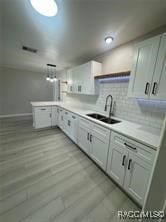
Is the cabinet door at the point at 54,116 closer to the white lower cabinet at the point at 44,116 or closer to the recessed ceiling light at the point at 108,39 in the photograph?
the white lower cabinet at the point at 44,116

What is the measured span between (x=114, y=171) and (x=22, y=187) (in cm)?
148

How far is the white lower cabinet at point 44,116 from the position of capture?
3535mm

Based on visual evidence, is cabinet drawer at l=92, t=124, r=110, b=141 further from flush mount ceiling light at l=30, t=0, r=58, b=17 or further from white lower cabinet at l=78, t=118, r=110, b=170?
flush mount ceiling light at l=30, t=0, r=58, b=17

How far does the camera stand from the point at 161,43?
126 cm

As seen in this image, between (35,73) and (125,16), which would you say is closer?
(125,16)

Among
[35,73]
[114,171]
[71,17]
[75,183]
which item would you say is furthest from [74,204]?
[35,73]

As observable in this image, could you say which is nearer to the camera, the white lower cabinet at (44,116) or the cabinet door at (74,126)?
the cabinet door at (74,126)

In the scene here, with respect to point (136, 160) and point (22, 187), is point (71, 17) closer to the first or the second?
point (136, 160)

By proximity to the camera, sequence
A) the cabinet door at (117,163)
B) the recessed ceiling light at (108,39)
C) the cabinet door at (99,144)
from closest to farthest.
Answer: the cabinet door at (117,163) < the cabinet door at (99,144) < the recessed ceiling light at (108,39)

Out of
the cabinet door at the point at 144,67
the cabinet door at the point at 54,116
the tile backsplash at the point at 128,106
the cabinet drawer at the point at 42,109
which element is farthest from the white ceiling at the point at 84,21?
the cabinet door at the point at 54,116

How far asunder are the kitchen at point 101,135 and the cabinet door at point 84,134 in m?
0.02

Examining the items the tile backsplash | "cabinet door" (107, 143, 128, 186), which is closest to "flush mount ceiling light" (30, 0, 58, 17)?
the tile backsplash

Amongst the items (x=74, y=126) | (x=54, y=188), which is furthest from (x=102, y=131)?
(x=54, y=188)

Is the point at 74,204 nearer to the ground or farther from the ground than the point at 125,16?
nearer to the ground
